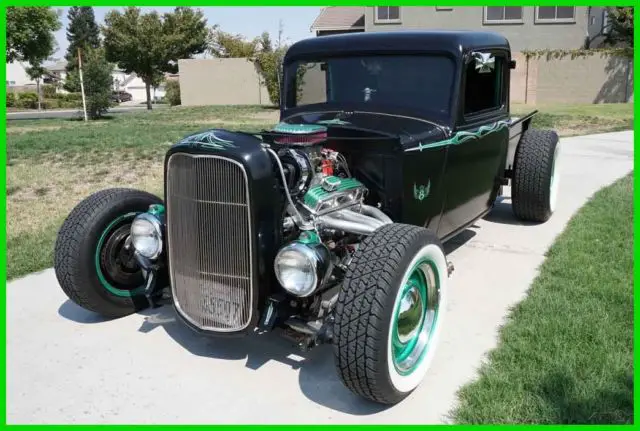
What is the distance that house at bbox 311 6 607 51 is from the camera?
26.4 m

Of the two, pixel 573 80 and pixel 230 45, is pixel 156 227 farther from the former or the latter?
pixel 230 45

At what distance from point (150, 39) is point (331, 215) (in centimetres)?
3514

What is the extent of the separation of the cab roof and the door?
0.13 m

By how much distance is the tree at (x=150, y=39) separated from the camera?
115 ft

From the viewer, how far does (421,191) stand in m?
3.85

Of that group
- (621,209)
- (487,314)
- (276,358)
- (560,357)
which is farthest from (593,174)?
(276,358)

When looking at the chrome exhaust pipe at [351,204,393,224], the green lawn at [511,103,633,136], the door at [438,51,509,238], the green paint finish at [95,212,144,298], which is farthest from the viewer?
the green lawn at [511,103,633,136]

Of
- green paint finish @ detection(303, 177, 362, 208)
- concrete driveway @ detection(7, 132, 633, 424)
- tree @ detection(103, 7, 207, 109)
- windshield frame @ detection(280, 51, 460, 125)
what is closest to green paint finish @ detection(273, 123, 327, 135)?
green paint finish @ detection(303, 177, 362, 208)

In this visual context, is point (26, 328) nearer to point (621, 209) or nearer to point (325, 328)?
point (325, 328)

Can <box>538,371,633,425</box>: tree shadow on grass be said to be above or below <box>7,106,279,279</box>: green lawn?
below

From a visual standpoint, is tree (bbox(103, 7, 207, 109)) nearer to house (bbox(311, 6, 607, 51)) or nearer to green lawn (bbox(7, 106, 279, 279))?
house (bbox(311, 6, 607, 51))

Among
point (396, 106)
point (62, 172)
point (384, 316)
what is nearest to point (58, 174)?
point (62, 172)

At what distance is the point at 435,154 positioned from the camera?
12.8 feet

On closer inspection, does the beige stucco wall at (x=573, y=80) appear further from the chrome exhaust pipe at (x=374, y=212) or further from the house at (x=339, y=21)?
the chrome exhaust pipe at (x=374, y=212)
